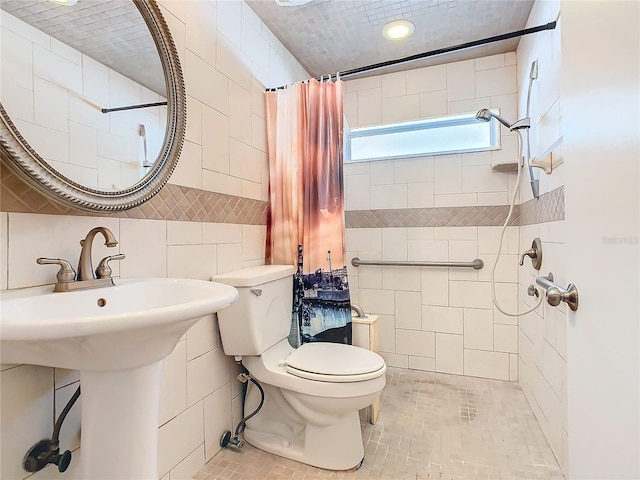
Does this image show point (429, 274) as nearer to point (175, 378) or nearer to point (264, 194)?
point (264, 194)

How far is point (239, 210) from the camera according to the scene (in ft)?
5.68

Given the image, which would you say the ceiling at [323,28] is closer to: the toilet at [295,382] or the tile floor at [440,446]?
the toilet at [295,382]

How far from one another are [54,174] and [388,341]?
7.57 feet

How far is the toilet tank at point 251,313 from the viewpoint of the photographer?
58.4 inches

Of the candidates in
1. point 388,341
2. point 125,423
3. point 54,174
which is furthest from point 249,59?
point 388,341

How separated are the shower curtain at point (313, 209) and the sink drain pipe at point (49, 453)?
1089mm

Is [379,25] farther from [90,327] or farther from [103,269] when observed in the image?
[90,327]

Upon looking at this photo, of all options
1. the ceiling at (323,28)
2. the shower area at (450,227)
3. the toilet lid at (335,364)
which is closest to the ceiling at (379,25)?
the ceiling at (323,28)

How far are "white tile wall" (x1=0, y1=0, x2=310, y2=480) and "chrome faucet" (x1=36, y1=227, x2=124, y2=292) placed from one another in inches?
2.4

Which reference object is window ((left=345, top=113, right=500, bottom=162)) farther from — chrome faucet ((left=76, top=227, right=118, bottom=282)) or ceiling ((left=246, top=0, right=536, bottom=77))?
chrome faucet ((left=76, top=227, right=118, bottom=282))

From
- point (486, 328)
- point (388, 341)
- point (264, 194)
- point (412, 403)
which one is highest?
point (264, 194)

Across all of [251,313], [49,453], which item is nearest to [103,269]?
[49,453]

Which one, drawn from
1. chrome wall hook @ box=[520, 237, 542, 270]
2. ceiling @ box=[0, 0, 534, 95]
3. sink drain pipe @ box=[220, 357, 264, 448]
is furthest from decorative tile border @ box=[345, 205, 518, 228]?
sink drain pipe @ box=[220, 357, 264, 448]

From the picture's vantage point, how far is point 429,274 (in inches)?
97.6
